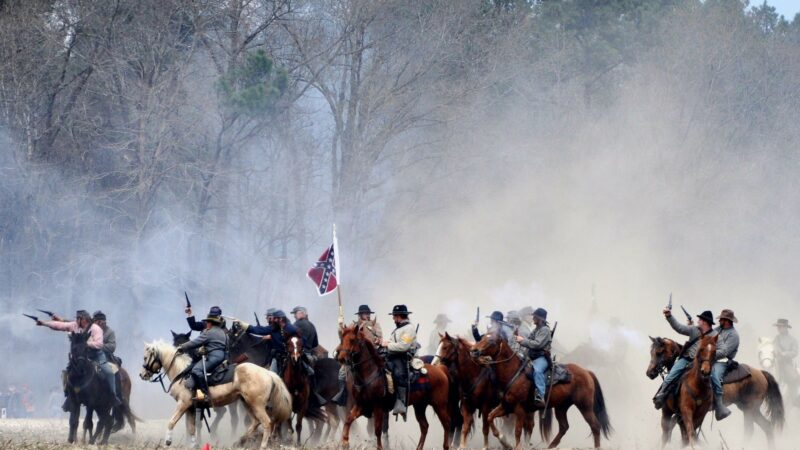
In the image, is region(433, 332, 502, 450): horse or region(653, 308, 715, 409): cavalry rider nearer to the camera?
region(653, 308, 715, 409): cavalry rider

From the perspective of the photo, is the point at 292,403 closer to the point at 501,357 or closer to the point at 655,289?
the point at 501,357

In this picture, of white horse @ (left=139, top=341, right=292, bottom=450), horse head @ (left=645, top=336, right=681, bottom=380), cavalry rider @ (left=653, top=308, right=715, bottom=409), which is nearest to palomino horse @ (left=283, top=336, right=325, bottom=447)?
white horse @ (left=139, top=341, right=292, bottom=450)

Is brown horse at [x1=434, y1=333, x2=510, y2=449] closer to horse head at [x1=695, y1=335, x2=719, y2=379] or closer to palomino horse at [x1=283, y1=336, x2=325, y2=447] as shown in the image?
palomino horse at [x1=283, y1=336, x2=325, y2=447]

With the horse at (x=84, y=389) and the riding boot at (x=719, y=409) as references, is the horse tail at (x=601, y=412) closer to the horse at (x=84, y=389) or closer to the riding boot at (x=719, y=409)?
the riding boot at (x=719, y=409)

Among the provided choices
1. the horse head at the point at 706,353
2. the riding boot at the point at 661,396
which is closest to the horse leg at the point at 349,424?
the riding boot at the point at 661,396

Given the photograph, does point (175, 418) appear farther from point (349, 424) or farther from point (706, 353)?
point (706, 353)

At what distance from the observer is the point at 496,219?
221ft

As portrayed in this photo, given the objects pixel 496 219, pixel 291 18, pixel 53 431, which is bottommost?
pixel 53 431

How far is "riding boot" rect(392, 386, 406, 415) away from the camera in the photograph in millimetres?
23922

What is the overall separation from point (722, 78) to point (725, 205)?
22.3 ft

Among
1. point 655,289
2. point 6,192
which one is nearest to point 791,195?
point 655,289

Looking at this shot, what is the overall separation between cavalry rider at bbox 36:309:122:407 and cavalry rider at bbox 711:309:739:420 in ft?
38.8

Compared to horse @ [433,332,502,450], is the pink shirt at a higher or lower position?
higher

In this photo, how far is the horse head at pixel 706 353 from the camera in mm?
23484
